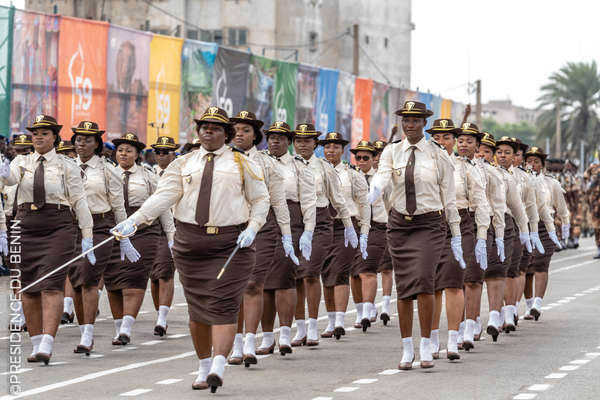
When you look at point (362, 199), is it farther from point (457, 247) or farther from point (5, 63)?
point (5, 63)

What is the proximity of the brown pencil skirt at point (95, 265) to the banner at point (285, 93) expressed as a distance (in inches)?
1137

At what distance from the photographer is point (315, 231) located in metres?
14.1

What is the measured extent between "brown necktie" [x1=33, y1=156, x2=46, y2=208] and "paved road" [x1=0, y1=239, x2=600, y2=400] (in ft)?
4.84

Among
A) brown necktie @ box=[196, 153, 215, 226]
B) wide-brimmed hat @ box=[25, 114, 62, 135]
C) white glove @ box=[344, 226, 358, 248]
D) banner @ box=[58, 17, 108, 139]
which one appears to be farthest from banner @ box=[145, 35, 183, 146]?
brown necktie @ box=[196, 153, 215, 226]

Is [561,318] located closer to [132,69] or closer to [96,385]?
[96,385]

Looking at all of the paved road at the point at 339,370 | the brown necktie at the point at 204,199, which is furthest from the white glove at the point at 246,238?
the paved road at the point at 339,370

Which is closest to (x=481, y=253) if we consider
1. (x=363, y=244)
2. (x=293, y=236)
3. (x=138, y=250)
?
Result: (x=293, y=236)

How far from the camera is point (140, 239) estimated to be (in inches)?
565

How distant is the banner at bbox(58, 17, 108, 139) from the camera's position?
3012 cm

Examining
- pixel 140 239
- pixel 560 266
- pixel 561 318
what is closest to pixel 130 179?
pixel 140 239

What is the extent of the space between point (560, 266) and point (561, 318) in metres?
13.6

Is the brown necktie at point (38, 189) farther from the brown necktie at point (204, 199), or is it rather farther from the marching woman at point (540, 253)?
the marching woman at point (540, 253)

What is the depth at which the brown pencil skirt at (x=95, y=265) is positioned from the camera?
13016mm

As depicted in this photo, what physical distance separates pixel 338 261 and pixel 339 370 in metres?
3.66
